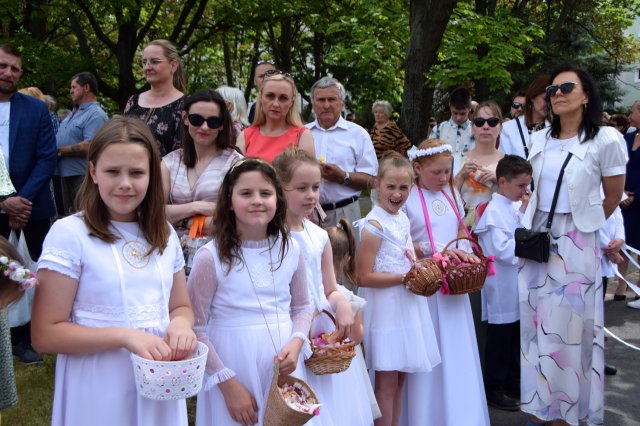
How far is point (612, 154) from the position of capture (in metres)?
3.84

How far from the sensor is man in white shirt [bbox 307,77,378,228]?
5.14m

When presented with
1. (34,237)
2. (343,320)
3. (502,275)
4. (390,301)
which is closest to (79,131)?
(34,237)

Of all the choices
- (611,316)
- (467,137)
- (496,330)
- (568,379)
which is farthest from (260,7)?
(568,379)

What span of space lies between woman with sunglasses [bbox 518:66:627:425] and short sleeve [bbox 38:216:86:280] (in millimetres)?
2889

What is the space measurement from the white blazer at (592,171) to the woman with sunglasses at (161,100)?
2605 millimetres

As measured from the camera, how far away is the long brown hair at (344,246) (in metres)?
3.86

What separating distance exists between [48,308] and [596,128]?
326 cm

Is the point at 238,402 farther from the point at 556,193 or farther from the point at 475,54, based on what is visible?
the point at 475,54

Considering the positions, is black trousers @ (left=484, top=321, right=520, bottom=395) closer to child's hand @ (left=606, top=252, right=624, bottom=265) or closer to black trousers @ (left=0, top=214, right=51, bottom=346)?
child's hand @ (left=606, top=252, right=624, bottom=265)

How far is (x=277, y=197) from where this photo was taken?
2.98 m

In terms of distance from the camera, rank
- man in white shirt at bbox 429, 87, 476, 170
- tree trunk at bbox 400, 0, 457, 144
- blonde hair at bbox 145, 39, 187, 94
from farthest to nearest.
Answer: tree trunk at bbox 400, 0, 457, 144, man in white shirt at bbox 429, 87, 476, 170, blonde hair at bbox 145, 39, 187, 94

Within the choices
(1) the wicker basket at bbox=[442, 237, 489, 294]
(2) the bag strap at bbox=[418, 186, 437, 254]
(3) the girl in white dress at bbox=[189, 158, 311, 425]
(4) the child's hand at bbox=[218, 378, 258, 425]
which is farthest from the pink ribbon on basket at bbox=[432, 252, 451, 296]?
(4) the child's hand at bbox=[218, 378, 258, 425]

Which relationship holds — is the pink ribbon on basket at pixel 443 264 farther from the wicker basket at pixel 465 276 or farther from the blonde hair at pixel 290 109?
the blonde hair at pixel 290 109

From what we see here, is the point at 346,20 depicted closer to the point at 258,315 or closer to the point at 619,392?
the point at 619,392
